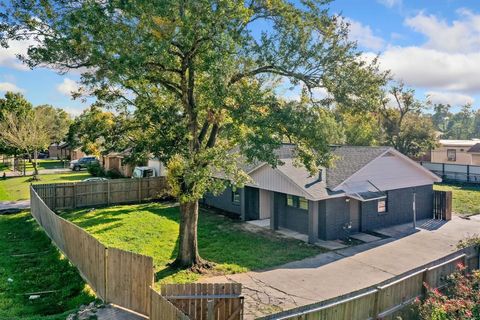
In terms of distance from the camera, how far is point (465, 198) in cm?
2742

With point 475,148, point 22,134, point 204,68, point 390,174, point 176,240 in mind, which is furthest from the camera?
point 475,148

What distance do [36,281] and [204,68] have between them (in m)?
8.75

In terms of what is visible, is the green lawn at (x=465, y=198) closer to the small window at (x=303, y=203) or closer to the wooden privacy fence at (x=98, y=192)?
the small window at (x=303, y=203)

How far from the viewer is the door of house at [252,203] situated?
22.0 metres

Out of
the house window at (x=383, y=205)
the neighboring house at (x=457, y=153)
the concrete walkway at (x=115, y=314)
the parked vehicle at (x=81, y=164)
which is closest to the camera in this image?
the concrete walkway at (x=115, y=314)

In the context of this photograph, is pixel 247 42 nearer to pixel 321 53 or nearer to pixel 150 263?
pixel 321 53

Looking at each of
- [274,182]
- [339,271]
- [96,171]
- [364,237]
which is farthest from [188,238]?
[96,171]

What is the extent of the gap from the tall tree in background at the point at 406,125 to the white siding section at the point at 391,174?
19.6 m

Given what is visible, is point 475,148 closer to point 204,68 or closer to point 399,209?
point 399,209

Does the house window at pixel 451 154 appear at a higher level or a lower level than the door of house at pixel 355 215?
higher

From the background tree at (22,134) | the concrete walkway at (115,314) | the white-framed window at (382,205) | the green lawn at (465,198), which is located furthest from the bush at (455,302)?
the background tree at (22,134)

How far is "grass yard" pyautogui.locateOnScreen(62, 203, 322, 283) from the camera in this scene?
14.2 m

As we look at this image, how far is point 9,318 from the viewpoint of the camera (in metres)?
9.40

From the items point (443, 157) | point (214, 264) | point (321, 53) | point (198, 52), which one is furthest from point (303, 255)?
point (443, 157)
